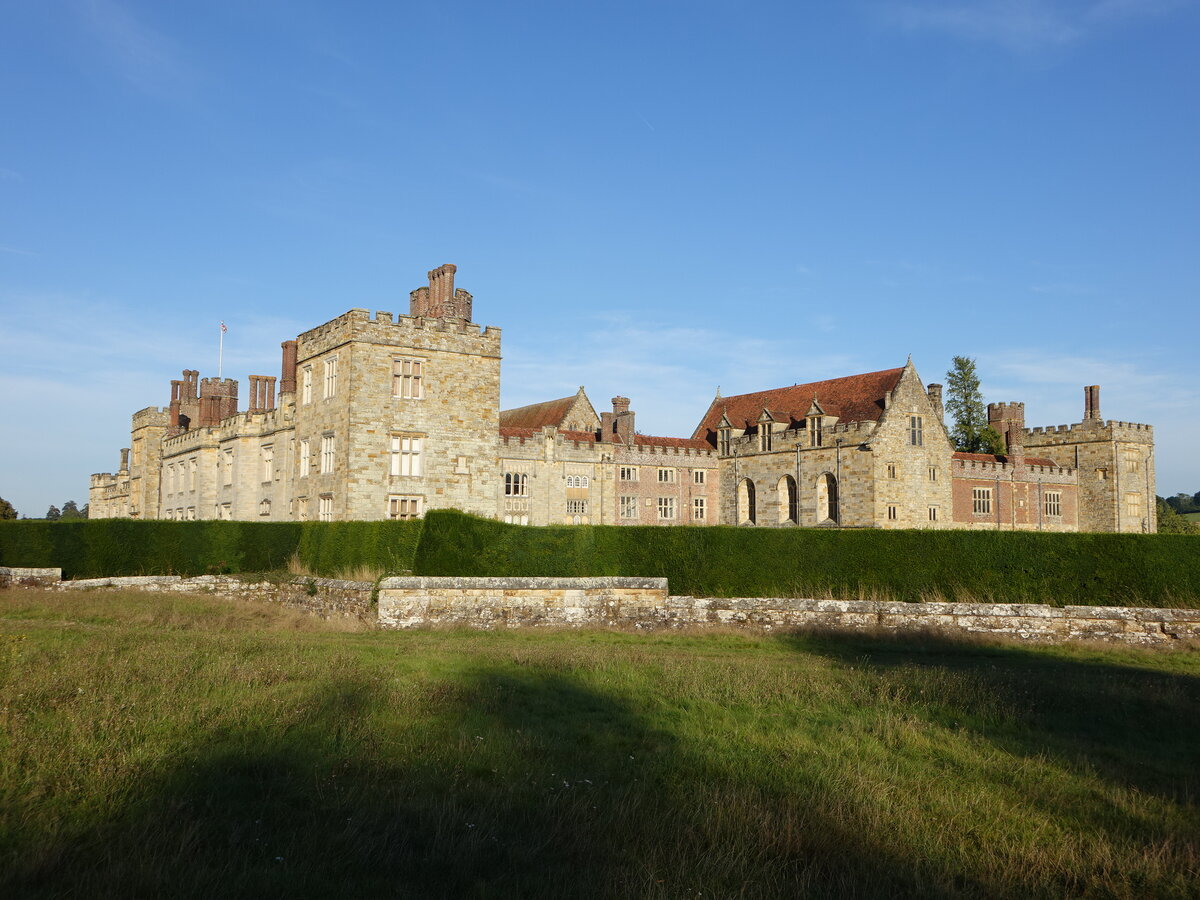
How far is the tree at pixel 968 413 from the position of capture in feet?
218

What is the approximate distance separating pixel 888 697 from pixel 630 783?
168 inches

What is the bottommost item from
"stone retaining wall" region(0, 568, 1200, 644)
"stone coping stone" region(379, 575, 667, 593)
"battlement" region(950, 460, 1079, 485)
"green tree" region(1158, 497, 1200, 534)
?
"stone retaining wall" region(0, 568, 1200, 644)

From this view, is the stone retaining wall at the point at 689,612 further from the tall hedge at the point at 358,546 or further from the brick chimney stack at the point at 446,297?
the brick chimney stack at the point at 446,297

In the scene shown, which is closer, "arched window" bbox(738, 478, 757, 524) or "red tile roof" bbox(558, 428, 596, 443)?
"red tile roof" bbox(558, 428, 596, 443)

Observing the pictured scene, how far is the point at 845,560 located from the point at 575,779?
1486 cm

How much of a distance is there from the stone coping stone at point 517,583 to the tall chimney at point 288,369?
1957 centimetres

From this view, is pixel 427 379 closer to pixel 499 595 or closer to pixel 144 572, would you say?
pixel 144 572

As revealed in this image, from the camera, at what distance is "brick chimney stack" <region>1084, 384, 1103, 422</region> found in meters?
60.4

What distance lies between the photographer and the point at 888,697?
33.3ft

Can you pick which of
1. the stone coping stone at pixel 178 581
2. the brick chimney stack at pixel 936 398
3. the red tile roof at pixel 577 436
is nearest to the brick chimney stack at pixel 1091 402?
the brick chimney stack at pixel 936 398

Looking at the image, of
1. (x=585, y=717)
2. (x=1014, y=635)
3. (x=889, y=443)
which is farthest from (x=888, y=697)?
(x=889, y=443)

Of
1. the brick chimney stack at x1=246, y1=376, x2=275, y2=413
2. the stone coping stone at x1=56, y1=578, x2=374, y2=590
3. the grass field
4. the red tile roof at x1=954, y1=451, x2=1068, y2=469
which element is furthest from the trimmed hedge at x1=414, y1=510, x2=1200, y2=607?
the red tile roof at x1=954, y1=451, x2=1068, y2=469

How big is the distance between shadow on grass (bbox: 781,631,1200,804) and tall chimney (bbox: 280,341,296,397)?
88.1 feet

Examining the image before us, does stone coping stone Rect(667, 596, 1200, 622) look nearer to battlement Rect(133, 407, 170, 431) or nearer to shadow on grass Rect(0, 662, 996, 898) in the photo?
shadow on grass Rect(0, 662, 996, 898)
